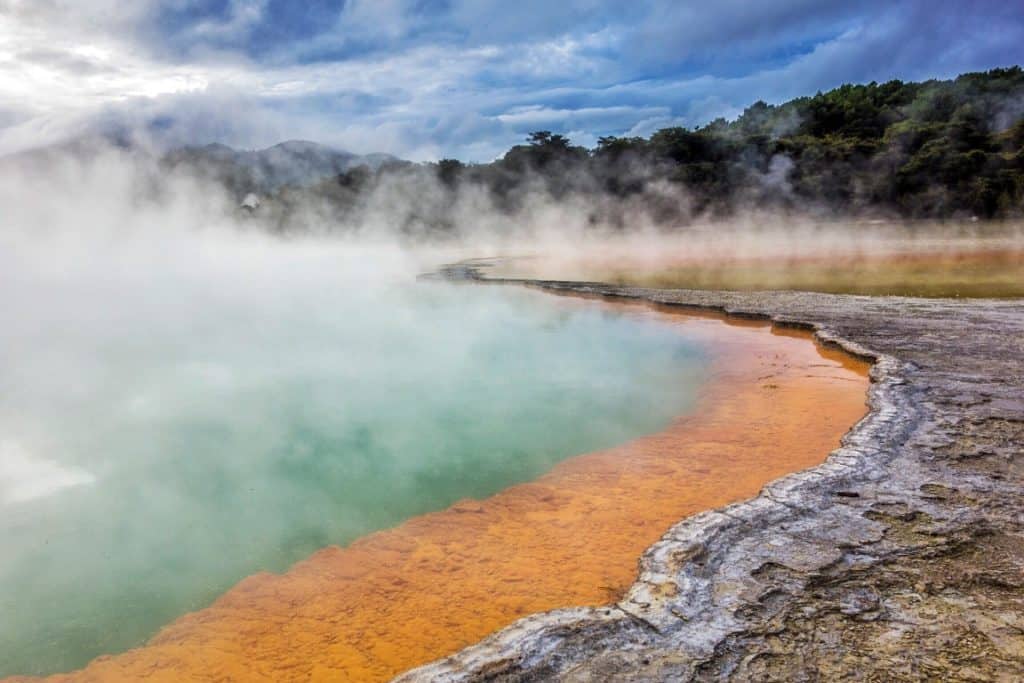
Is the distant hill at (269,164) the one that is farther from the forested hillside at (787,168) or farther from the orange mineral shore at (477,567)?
the orange mineral shore at (477,567)

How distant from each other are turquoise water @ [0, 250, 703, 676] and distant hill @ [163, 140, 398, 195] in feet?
33.4

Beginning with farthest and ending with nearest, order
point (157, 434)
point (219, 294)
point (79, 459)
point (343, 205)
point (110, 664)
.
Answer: point (343, 205)
point (219, 294)
point (157, 434)
point (79, 459)
point (110, 664)

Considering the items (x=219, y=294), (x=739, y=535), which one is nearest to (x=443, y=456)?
(x=739, y=535)

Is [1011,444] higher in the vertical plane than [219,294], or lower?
lower

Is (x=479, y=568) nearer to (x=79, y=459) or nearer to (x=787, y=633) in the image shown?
(x=787, y=633)

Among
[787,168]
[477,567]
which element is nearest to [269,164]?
[787,168]

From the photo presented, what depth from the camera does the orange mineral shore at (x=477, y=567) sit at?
2154 millimetres

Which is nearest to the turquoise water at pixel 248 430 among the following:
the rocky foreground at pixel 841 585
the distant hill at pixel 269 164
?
the rocky foreground at pixel 841 585

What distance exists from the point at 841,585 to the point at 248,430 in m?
3.39

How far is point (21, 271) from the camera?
11.1 m

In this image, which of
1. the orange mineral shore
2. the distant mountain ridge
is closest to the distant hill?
the distant mountain ridge

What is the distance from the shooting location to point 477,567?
2627 millimetres

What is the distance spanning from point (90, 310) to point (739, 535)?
28.7 feet

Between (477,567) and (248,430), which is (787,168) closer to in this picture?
(248,430)
